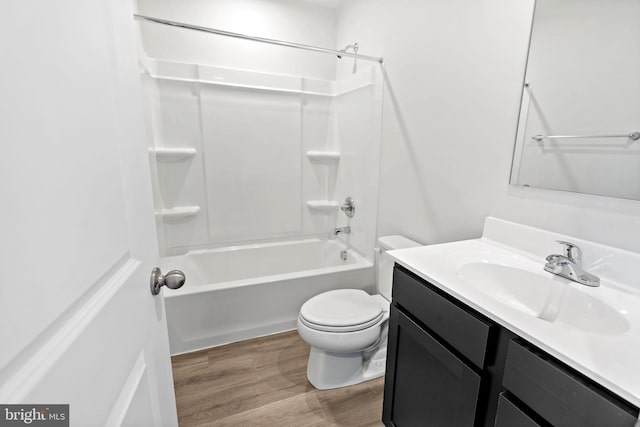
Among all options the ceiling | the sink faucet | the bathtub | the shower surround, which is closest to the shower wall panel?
the shower surround

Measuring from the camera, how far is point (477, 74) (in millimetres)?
1424

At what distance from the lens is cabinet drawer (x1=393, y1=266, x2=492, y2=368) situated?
33.7 inches

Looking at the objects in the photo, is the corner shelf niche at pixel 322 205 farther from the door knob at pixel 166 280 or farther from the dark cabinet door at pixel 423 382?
the door knob at pixel 166 280

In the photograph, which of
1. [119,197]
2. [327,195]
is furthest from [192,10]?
[119,197]

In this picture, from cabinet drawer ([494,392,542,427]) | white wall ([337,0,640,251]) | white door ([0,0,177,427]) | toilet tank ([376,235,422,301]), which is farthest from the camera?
toilet tank ([376,235,422,301])

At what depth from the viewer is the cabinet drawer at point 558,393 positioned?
580 mm

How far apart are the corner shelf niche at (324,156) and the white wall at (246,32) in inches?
29.3

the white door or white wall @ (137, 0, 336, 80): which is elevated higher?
white wall @ (137, 0, 336, 80)

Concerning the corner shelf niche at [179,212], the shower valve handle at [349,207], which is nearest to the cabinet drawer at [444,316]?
the shower valve handle at [349,207]

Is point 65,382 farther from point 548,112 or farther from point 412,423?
point 548,112

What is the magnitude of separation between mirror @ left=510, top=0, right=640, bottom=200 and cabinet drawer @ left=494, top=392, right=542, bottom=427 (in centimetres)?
77

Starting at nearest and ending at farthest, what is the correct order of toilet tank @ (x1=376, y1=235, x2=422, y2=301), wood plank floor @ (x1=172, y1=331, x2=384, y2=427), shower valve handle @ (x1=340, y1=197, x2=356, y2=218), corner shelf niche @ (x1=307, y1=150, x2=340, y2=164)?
wood plank floor @ (x1=172, y1=331, x2=384, y2=427), toilet tank @ (x1=376, y1=235, x2=422, y2=301), shower valve handle @ (x1=340, y1=197, x2=356, y2=218), corner shelf niche @ (x1=307, y1=150, x2=340, y2=164)

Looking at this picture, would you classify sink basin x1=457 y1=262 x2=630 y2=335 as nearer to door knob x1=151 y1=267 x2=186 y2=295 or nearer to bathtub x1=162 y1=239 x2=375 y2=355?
door knob x1=151 y1=267 x2=186 y2=295

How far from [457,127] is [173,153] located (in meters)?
2.06
